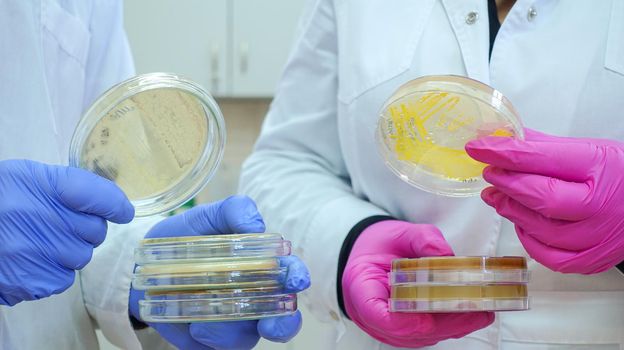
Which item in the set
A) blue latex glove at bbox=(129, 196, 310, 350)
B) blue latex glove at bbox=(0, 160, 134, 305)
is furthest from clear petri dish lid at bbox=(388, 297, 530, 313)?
blue latex glove at bbox=(0, 160, 134, 305)

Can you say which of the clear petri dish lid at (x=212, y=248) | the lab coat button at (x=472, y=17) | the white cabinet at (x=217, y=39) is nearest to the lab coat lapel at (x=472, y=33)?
the lab coat button at (x=472, y=17)

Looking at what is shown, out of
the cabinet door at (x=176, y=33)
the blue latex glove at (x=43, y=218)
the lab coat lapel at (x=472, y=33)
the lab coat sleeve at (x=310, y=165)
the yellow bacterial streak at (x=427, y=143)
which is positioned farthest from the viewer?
the cabinet door at (x=176, y=33)

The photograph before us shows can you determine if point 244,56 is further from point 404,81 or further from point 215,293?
point 215,293

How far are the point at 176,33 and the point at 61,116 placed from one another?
1676mm

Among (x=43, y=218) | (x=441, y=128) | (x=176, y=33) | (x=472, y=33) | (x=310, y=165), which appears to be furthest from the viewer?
(x=176, y=33)

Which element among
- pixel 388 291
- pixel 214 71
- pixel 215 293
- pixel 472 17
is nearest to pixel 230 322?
pixel 215 293

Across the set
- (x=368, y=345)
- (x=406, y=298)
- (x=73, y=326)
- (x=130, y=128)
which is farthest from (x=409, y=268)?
(x=73, y=326)

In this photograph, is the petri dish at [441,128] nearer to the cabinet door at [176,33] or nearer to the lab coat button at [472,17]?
the lab coat button at [472,17]

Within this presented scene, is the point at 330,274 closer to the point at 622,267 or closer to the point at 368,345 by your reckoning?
the point at 368,345

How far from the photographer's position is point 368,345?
1248 millimetres

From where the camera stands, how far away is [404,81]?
1204mm

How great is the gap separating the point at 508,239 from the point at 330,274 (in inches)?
10.7

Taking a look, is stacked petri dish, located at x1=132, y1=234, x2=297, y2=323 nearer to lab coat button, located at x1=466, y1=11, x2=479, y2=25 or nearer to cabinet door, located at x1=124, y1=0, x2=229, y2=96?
lab coat button, located at x1=466, y1=11, x2=479, y2=25

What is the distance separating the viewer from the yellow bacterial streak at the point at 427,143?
104 centimetres
